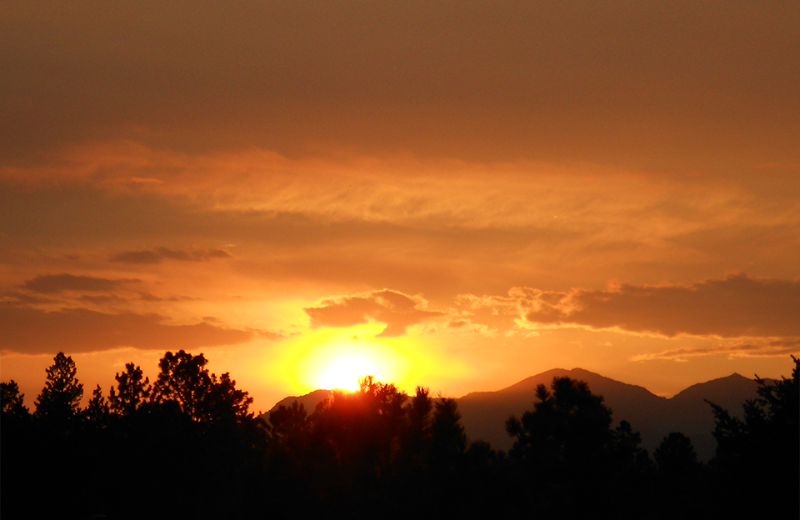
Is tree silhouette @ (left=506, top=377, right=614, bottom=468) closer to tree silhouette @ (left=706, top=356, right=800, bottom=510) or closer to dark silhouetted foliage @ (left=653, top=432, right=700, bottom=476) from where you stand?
dark silhouetted foliage @ (left=653, top=432, right=700, bottom=476)

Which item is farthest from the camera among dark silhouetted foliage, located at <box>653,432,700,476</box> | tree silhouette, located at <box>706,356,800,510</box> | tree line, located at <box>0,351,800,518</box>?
dark silhouetted foliage, located at <box>653,432,700,476</box>

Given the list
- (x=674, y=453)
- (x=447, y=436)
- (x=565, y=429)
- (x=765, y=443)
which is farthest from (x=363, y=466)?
(x=674, y=453)

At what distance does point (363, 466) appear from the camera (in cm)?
4466

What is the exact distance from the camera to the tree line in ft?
117

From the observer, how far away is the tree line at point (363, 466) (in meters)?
35.6

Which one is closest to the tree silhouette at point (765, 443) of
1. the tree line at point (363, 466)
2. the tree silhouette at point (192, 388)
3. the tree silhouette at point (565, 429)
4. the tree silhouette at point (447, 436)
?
the tree line at point (363, 466)

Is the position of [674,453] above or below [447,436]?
below

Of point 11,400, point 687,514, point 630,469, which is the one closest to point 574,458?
point 630,469

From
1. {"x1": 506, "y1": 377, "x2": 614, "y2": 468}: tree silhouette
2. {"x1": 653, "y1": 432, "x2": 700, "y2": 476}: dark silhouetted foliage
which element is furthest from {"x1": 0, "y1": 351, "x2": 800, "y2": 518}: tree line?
{"x1": 653, "y1": 432, "x2": 700, "y2": 476}: dark silhouetted foliage

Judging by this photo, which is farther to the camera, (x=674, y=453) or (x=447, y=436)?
(x=674, y=453)

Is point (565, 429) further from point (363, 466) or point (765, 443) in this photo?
point (765, 443)

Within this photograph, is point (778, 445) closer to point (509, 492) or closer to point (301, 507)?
point (509, 492)

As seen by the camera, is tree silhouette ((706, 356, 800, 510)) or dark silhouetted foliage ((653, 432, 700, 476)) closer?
tree silhouette ((706, 356, 800, 510))

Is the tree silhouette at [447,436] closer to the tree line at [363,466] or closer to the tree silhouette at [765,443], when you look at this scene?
the tree line at [363,466]
